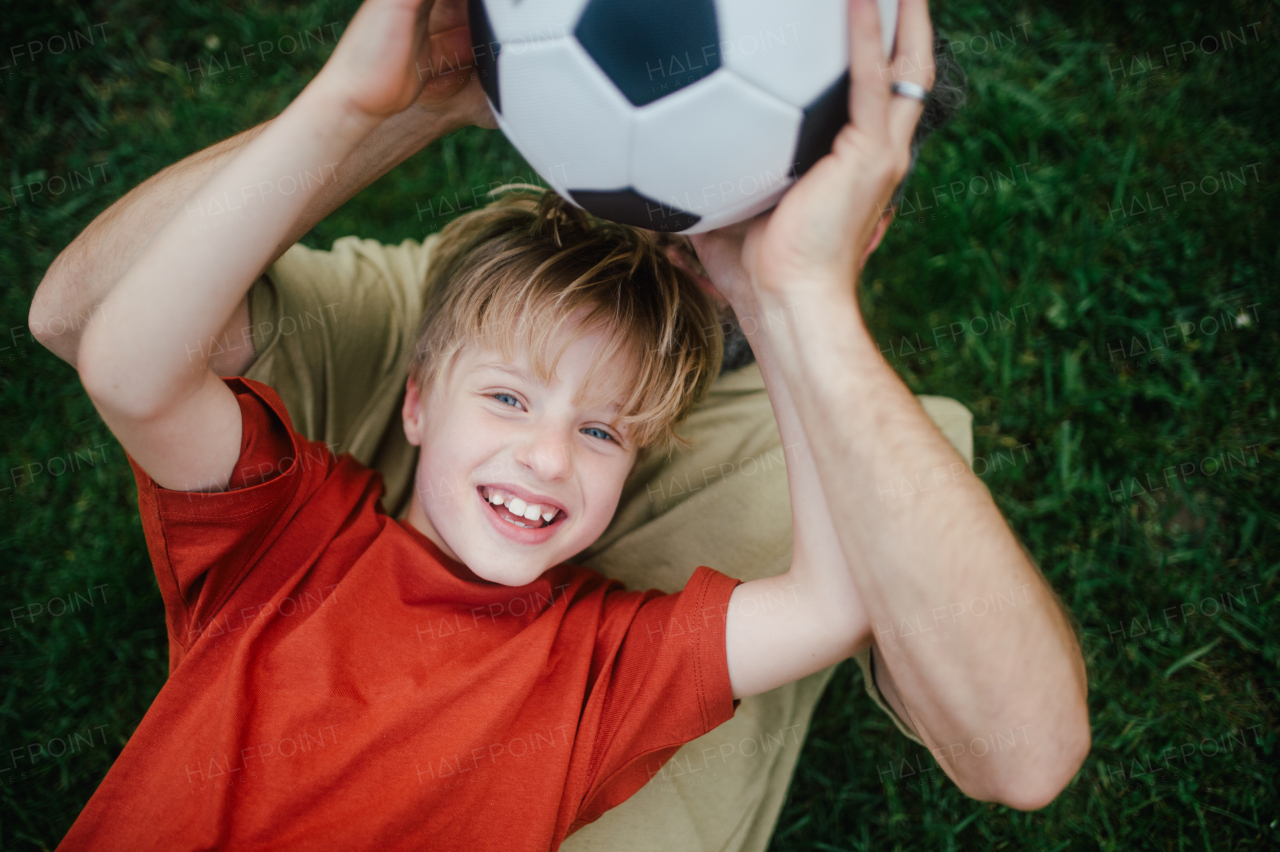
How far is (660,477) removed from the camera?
2.47 meters

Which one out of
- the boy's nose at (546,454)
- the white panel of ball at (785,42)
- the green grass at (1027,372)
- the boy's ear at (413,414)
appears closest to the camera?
the white panel of ball at (785,42)

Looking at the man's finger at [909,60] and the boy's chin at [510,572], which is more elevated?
the man's finger at [909,60]

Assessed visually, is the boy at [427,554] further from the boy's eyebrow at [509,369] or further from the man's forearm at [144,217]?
the man's forearm at [144,217]

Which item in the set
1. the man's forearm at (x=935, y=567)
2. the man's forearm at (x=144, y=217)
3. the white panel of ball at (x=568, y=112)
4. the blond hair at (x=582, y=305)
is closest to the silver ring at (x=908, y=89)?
the man's forearm at (x=935, y=567)

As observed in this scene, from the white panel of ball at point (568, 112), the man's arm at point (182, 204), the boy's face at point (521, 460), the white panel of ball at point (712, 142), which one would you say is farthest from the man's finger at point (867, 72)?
the man's arm at point (182, 204)

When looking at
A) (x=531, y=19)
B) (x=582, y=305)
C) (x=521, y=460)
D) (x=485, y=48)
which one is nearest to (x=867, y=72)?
(x=531, y=19)

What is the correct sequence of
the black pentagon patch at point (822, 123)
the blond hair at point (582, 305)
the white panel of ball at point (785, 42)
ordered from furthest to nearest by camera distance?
the blond hair at point (582, 305) → the black pentagon patch at point (822, 123) → the white panel of ball at point (785, 42)

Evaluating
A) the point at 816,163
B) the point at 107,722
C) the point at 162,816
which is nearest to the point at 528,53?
the point at 816,163

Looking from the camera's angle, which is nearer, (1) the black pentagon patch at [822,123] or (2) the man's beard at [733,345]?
(1) the black pentagon patch at [822,123]

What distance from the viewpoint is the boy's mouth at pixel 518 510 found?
6.39 feet

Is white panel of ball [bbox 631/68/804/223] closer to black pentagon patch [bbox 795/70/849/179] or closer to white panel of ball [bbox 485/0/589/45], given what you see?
black pentagon patch [bbox 795/70/849/179]

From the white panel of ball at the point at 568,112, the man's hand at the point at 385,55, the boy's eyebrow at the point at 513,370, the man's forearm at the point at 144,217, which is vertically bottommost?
the boy's eyebrow at the point at 513,370

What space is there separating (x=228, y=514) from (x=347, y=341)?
705 millimetres

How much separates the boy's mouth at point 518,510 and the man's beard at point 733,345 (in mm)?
827
